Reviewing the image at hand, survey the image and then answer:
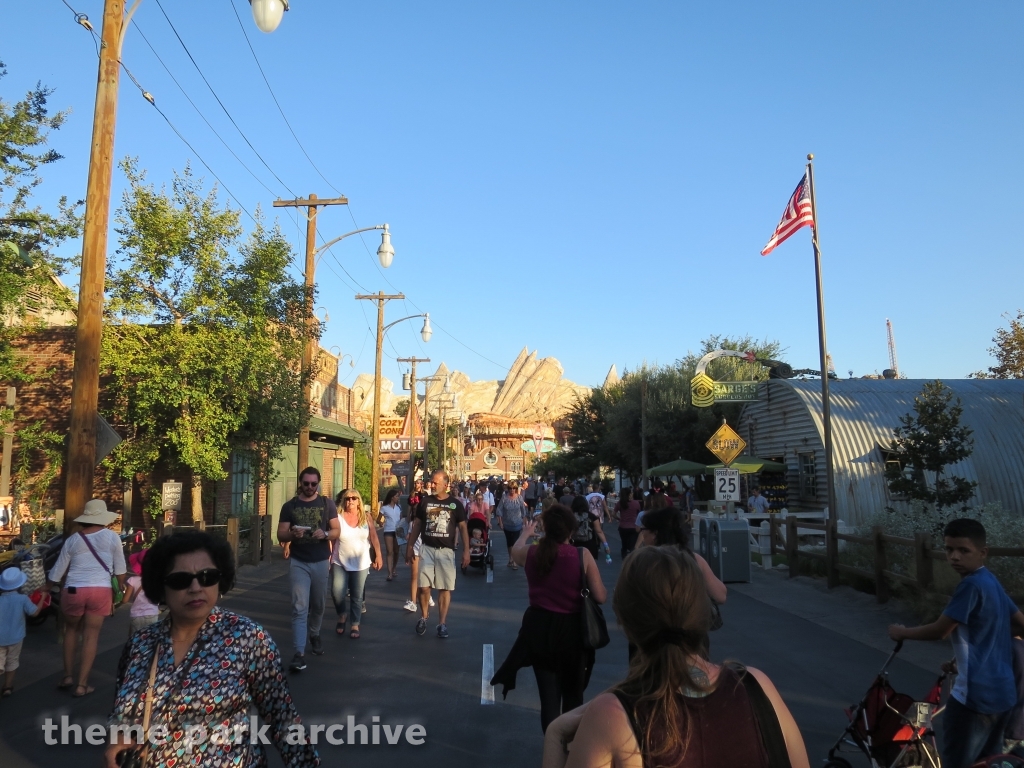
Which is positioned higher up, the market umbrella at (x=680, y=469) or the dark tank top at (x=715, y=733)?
the market umbrella at (x=680, y=469)

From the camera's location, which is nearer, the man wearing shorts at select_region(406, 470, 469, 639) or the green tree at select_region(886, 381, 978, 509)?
the man wearing shorts at select_region(406, 470, 469, 639)

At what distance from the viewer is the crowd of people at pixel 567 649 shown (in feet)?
7.38

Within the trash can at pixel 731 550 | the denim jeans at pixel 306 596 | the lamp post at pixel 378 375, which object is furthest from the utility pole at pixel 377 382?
the denim jeans at pixel 306 596

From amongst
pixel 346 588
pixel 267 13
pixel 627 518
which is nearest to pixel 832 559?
pixel 627 518

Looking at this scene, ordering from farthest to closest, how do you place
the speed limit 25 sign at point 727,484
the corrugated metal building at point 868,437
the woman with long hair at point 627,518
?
the corrugated metal building at point 868,437 → the speed limit 25 sign at point 727,484 → the woman with long hair at point 627,518

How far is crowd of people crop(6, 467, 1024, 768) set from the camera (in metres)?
2.25

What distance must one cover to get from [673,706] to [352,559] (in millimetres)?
8773

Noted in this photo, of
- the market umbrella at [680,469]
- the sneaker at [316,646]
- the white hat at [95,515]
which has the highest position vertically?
the market umbrella at [680,469]

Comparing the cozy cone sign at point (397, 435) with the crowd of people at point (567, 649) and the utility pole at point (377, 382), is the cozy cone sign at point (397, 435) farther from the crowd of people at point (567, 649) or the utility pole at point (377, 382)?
the crowd of people at point (567, 649)

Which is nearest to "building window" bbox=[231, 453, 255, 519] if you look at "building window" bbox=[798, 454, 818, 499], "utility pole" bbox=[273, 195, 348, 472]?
"utility pole" bbox=[273, 195, 348, 472]

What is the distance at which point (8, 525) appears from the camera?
46.4 feet

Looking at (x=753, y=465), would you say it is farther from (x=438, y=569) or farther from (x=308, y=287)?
(x=438, y=569)

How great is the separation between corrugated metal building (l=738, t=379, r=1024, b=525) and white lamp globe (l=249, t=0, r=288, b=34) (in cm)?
1906

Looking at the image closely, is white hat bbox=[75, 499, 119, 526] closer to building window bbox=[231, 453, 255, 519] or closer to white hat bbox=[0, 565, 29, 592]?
white hat bbox=[0, 565, 29, 592]
